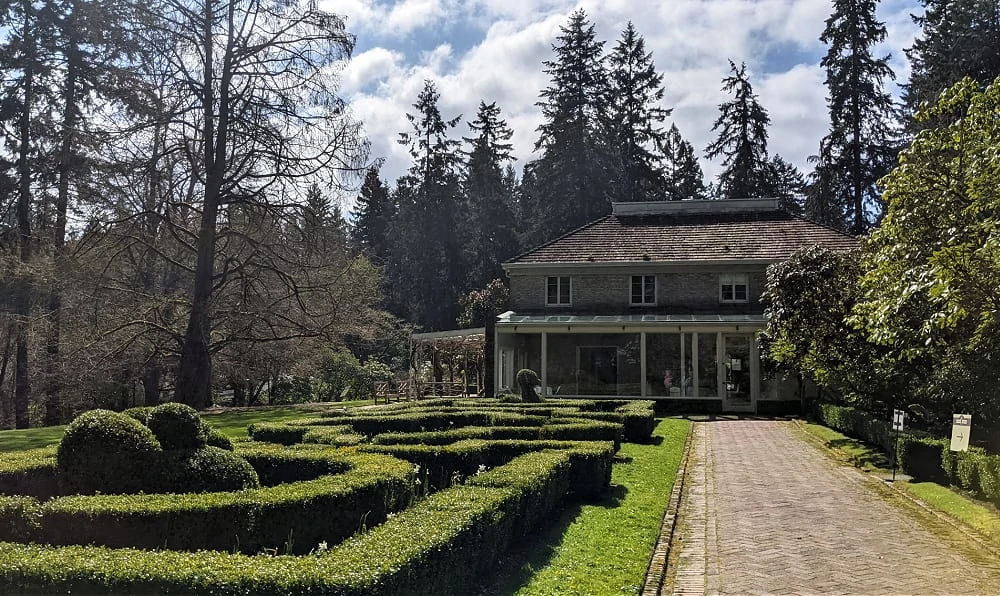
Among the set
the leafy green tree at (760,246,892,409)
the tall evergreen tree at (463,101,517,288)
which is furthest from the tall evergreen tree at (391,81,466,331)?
the leafy green tree at (760,246,892,409)

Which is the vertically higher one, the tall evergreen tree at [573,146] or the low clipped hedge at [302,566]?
the tall evergreen tree at [573,146]

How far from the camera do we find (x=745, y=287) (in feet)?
97.8

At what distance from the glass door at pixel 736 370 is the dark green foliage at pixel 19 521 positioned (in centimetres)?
2415

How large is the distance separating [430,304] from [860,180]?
3004cm

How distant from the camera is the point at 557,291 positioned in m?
31.3

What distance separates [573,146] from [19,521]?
4636 cm

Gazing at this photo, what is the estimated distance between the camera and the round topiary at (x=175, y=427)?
8445mm

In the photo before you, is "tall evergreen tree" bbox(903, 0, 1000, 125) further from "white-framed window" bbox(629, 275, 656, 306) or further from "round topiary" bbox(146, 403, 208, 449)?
"round topiary" bbox(146, 403, 208, 449)

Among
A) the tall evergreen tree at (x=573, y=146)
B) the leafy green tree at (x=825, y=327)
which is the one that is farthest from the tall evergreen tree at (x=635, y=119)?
the leafy green tree at (x=825, y=327)

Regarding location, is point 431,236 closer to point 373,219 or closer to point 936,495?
point 373,219

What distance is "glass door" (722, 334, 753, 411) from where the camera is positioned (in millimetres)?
27688

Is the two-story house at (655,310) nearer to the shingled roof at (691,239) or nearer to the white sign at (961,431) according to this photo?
the shingled roof at (691,239)

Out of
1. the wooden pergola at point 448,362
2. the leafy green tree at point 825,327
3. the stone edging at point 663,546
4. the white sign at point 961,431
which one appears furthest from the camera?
the wooden pergola at point 448,362

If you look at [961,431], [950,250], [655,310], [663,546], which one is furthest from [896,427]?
[655,310]
